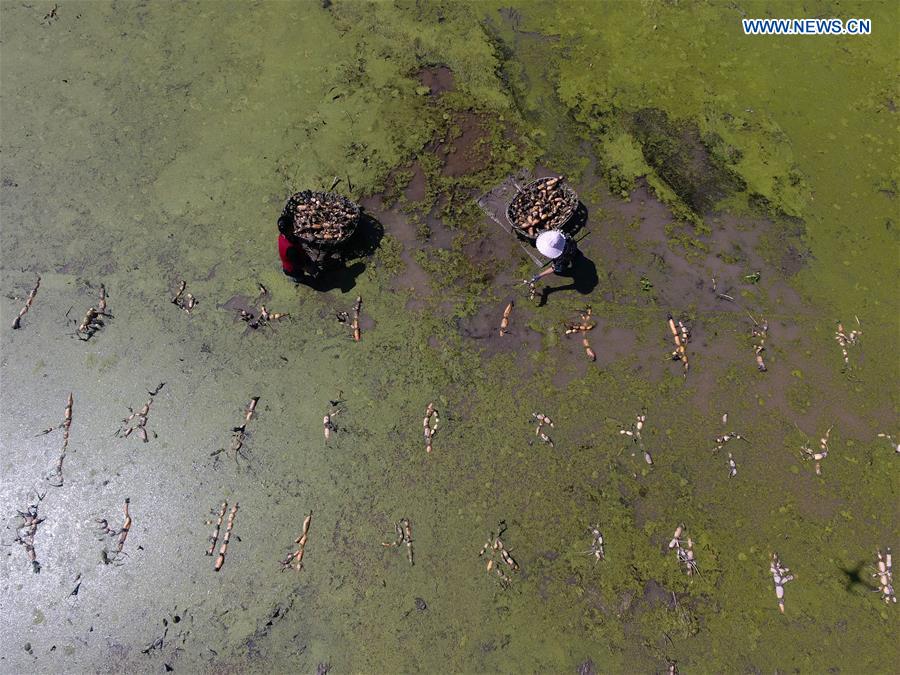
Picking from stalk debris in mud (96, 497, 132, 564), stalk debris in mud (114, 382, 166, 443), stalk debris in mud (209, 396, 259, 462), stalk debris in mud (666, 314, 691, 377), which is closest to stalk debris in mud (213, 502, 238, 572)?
stalk debris in mud (209, 396, 259, 462)

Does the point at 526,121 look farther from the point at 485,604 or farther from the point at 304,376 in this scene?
the point at 485,604

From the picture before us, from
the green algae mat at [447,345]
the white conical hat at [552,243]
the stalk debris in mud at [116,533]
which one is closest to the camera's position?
the green algae mat at [447,345]

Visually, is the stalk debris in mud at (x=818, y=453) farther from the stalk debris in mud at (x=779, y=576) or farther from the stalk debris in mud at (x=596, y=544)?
the stalk debris in mud at (x=596, y=544)

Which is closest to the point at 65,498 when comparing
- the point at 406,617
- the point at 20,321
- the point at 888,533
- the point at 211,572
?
the point at 211,572

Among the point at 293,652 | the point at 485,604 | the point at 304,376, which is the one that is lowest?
the point at 293,652

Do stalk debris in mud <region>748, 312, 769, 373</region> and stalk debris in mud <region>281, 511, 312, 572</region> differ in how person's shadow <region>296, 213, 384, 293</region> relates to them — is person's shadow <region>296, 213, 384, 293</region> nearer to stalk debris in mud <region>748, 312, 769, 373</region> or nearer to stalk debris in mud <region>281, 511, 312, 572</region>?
stalk debris in mud <region>281, 511, 312, 572</region>

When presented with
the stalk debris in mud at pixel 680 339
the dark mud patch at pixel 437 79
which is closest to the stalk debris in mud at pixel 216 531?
the stalk debris in mud at pixel 680 339
